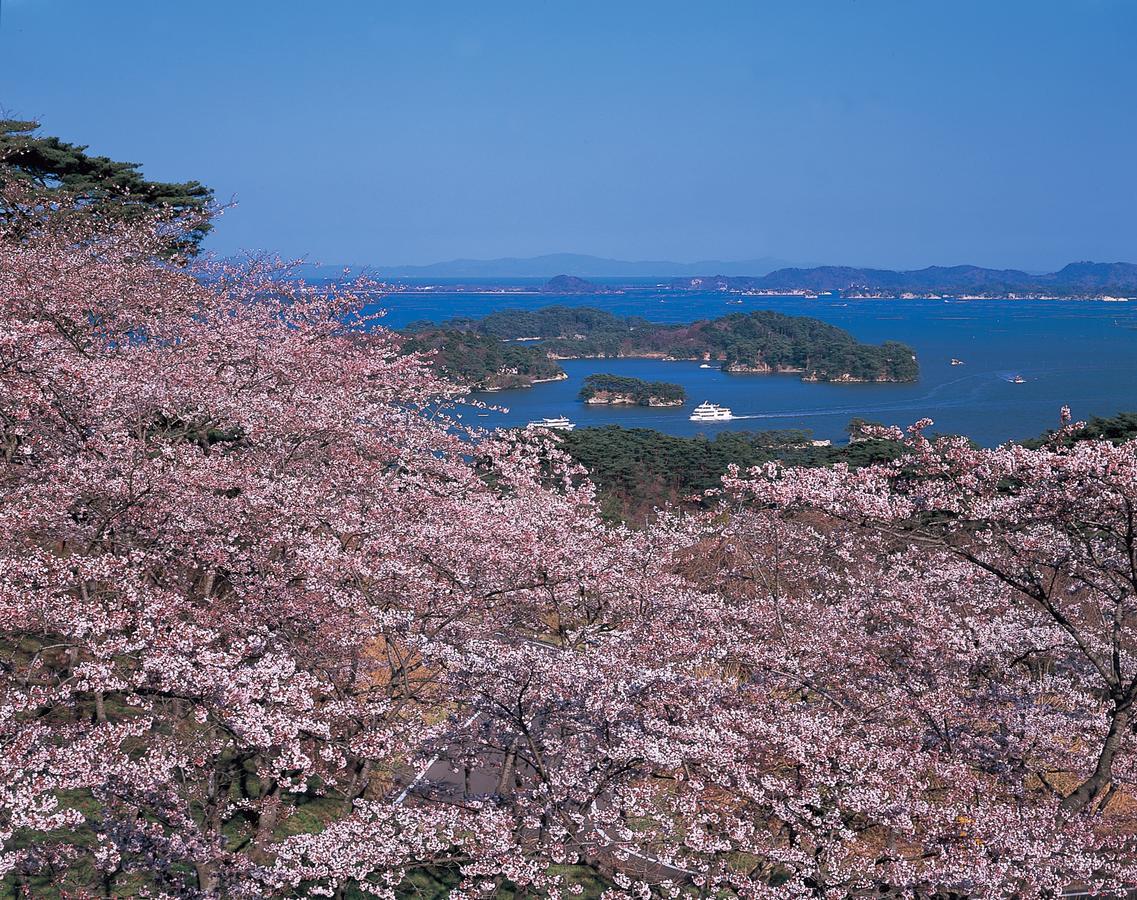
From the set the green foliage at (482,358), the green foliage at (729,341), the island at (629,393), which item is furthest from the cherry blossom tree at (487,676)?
the green foliage at (729,341)

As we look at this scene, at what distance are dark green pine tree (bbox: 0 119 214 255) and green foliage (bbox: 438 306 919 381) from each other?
7044 cm

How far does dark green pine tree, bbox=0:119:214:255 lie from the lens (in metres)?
17.3

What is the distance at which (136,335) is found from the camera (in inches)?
537

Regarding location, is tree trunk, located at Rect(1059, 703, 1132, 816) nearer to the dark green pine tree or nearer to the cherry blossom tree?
the cherry blossom tree

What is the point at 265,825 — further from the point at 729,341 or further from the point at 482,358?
the point at 729,341

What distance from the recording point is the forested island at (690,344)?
277 ft

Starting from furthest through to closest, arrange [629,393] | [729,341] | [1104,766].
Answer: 1. [729,341]
2. [629,393]
3. [1104,766]

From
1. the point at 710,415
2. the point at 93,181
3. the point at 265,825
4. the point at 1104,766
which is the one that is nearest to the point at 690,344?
the point at 710,415

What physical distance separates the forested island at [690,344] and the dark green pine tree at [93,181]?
44.3 metres

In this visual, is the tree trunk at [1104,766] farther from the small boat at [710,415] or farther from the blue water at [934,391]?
the small boat at [710,415]

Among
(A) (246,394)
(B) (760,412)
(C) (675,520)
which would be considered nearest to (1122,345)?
(B) (760,412)

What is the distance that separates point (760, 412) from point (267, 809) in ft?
223

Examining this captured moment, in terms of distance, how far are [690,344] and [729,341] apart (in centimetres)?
591

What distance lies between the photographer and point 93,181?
1888 cm
